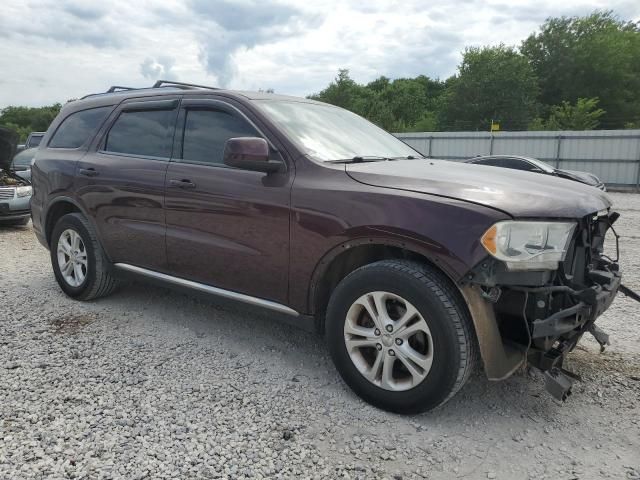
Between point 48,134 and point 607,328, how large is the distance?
519 cm

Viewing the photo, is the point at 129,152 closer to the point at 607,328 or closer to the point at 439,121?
the point at 607,328

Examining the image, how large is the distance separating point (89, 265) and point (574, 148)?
68.5 ft

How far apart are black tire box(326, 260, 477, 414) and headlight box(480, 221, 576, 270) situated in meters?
0.31

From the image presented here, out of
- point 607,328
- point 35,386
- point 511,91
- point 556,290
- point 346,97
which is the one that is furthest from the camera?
point 346,97

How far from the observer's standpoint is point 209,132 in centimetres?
361

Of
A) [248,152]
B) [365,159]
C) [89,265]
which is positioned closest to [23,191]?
[89,265]

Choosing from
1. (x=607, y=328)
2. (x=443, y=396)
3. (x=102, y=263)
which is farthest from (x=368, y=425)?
(x=102, y=263)

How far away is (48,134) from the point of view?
4.95 meters

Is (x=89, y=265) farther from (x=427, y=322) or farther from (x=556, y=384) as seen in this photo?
(x=556, y=384)

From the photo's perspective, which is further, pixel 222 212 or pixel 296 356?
pixel 296 356

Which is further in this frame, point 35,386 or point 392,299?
point 35,386

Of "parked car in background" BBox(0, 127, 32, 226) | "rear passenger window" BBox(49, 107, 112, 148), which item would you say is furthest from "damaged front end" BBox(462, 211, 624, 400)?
"parked car in background" BBox(0, 127, 32, 226)

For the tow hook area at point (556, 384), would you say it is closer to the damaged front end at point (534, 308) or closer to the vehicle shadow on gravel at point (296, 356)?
the damaged front end at point (534, 308)

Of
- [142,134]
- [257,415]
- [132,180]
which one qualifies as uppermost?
[142,134]
